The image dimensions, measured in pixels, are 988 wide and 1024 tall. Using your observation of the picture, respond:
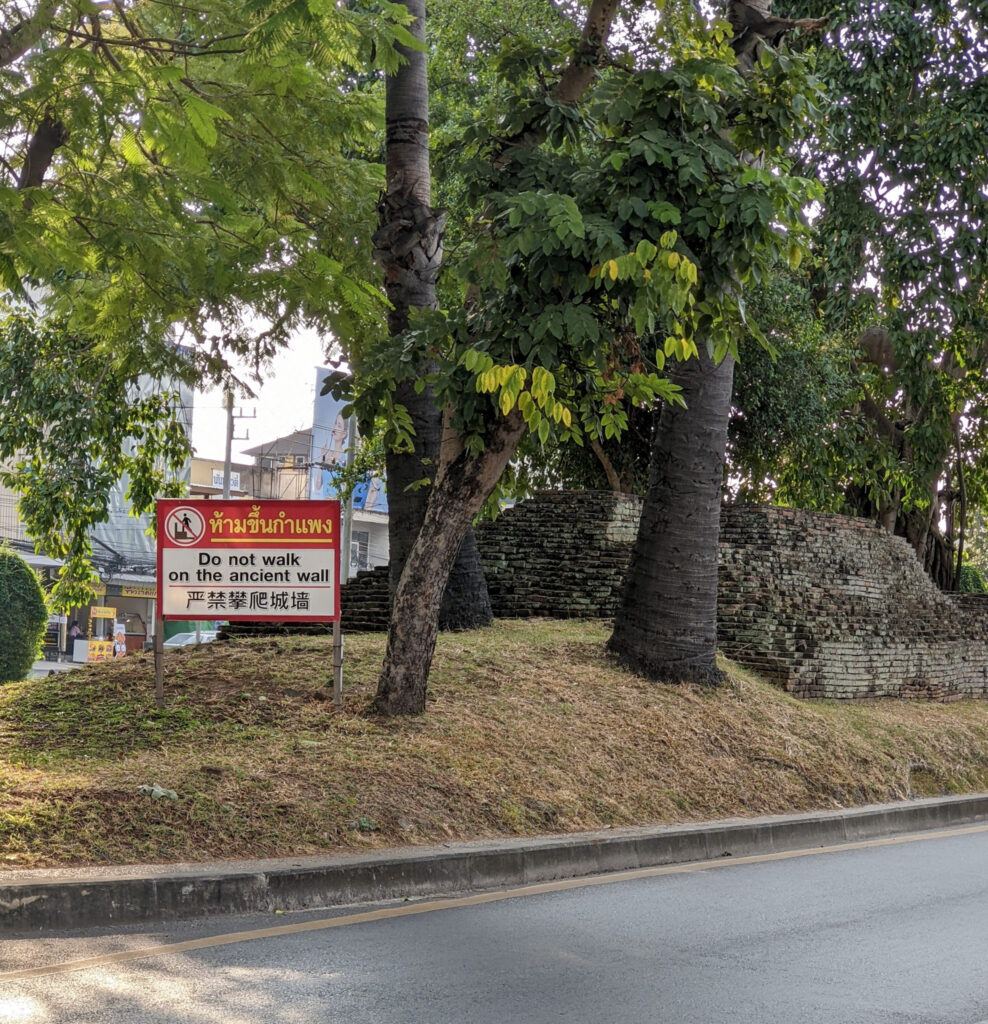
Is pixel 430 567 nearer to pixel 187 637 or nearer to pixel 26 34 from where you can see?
pixel 26 34

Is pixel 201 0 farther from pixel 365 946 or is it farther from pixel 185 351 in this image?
pixel 365 946

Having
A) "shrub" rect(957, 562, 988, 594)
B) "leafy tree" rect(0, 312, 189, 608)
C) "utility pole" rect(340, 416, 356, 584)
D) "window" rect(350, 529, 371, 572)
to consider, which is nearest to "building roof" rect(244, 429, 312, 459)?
"window" rect(350, 529, 371, 572)

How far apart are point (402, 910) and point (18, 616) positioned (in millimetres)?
18093

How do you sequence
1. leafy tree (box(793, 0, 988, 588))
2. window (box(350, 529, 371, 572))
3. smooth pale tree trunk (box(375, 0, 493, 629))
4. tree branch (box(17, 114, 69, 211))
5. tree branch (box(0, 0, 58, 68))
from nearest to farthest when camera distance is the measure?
tree branch (box(0, 0, 58, 68)), tree branch (box(17, 114, 69, 211)), smooth pale tree trunk (box(375, 0, 493, 629)), leafy tree (box(793, 0, 988, 588)), window (box(350, 529, 371, 572))

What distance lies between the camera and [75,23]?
877 centimetres

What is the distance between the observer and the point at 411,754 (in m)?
9.27

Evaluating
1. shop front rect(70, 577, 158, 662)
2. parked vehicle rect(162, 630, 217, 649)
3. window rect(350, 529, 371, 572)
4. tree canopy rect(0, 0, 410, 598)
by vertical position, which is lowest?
parked vehicle rect(162, 630, 217, 649)

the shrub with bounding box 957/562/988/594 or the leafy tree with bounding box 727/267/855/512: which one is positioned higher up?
the leafy tree with bounding box 727/267/855/512

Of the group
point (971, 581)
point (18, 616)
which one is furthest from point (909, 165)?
point (971, 581)

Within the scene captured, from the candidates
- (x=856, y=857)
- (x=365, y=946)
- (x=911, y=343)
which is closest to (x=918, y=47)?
(x=911, y=343)

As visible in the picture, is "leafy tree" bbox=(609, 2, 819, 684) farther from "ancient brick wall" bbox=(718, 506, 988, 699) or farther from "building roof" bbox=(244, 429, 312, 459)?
"building roof" bbox=(244, 429, 312, 459)

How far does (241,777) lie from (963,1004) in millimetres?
4481

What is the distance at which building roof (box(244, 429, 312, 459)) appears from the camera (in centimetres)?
5409

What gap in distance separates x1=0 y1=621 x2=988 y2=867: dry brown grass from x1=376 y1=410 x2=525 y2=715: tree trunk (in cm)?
26
